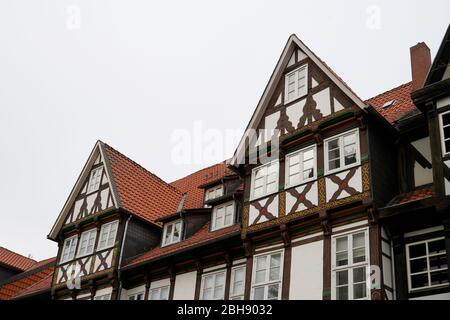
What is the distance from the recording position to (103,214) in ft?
92.7

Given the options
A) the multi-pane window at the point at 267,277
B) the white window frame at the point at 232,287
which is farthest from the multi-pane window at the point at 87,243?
the multi-pane window at the point at 267,277

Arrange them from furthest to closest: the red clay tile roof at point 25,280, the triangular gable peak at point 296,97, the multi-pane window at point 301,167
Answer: the red clay tile roof at point 25,280 < the triangular gable peak at point 296,97 < the multi-pane window at point 301,167

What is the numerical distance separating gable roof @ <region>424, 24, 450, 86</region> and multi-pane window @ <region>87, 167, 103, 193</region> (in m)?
17.4

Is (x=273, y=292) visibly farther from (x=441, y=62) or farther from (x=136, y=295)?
(x=441, y=62)

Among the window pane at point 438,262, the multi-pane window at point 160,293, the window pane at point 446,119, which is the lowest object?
the window pane at point 438,262

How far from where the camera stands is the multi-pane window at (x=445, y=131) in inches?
671

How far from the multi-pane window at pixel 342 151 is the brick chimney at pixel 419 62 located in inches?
136

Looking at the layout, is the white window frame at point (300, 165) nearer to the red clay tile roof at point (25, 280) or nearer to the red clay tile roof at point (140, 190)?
the red clay tile roof at point (140, 190)

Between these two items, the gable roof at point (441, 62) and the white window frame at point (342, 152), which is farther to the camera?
the white window frame at point (342, 152)

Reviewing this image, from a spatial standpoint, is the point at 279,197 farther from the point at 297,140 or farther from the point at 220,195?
the point at 220,195

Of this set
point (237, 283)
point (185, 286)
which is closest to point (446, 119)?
point (237, 283)
